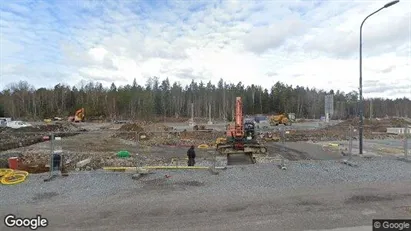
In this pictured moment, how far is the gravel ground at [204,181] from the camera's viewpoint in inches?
328

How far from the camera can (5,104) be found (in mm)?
88312

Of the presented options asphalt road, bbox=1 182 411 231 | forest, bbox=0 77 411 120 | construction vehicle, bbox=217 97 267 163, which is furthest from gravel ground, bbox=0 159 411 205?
forest, bbox=0 77 411 120

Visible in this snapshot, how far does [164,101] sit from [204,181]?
99062 mm

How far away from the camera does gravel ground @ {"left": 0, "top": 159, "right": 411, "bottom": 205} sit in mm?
8344

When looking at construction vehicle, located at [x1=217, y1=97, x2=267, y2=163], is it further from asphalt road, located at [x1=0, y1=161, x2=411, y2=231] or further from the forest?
the forest

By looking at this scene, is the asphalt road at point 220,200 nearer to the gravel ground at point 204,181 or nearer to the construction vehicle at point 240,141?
the gravel ground at point 204,181

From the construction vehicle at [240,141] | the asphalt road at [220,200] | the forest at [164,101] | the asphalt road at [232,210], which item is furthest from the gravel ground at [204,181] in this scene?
the forest at [164,101]

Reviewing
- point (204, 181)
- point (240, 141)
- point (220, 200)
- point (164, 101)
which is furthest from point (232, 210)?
point (164, 101)

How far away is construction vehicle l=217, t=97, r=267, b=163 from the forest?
64.4m

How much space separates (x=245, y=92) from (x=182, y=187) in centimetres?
11152

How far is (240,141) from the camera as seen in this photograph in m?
20.8

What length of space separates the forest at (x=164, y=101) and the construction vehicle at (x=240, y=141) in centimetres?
6436

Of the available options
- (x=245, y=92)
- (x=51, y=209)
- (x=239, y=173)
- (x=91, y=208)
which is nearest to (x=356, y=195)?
(x=239, y=173)

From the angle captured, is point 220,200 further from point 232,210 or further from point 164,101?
point 164,101
